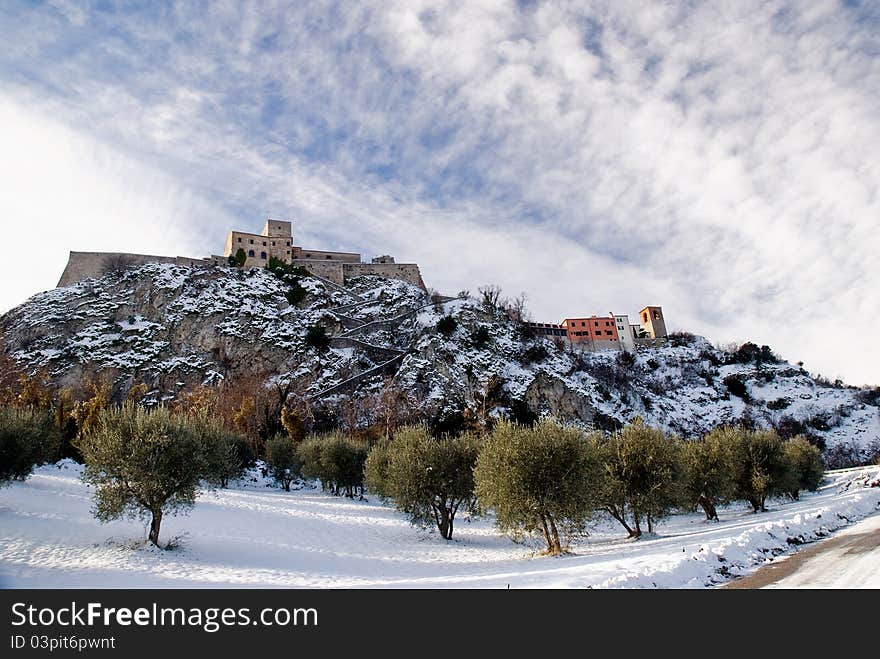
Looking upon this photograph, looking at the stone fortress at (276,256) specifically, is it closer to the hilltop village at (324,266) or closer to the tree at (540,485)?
the hilltop village at (324,266)

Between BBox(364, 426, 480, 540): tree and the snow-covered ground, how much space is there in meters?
1.57

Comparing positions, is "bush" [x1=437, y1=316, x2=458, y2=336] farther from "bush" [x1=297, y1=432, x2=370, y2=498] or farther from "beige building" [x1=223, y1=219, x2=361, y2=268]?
"bush" [x1=297, y1=432, x2=370, y2=498]

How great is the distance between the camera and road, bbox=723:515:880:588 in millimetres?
10953

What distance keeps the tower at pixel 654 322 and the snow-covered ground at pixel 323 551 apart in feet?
351

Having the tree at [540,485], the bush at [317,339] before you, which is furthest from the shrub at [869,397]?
the tree at [540,485]

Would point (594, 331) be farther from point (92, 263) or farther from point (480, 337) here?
point (92, 263)

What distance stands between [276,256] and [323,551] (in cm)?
8982

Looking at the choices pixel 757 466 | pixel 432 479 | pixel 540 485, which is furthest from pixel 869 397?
pixel 540 485

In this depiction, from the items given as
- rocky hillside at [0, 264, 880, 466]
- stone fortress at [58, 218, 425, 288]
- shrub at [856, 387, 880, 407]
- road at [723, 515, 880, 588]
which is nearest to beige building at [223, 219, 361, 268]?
stone fortress at [58, 218, 425, 288]

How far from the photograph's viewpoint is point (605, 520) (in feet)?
114

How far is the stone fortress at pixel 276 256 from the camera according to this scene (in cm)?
8956

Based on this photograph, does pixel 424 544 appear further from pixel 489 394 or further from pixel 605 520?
pixel 489 394

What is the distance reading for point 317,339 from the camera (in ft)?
279

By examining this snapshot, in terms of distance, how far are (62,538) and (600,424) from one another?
74.3m
